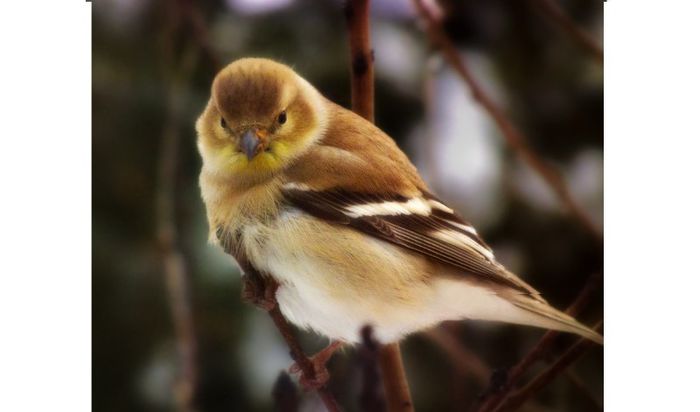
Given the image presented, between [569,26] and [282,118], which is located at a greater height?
[569,26]

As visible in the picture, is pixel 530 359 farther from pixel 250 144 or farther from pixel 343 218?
pixel 250 144

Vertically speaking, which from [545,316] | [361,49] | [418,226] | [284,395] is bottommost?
[284,395]

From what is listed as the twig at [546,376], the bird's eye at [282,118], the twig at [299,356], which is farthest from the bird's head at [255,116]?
the twig at [546,376]

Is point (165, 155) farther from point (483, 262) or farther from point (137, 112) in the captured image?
point (483, 262)

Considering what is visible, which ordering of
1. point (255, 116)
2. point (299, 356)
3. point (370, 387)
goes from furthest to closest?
point (255, 116) → point (299, 356) → point (370, 387)

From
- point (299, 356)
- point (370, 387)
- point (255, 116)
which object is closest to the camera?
point (370, 387)

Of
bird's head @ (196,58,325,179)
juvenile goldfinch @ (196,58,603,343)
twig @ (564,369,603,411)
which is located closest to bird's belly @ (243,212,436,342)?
juvenile goldfinch @ (196,58,603,343)

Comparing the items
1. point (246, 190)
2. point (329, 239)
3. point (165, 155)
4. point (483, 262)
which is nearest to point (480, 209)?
point (483, 262)

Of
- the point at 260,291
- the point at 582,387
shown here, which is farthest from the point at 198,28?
the point at 582,387
